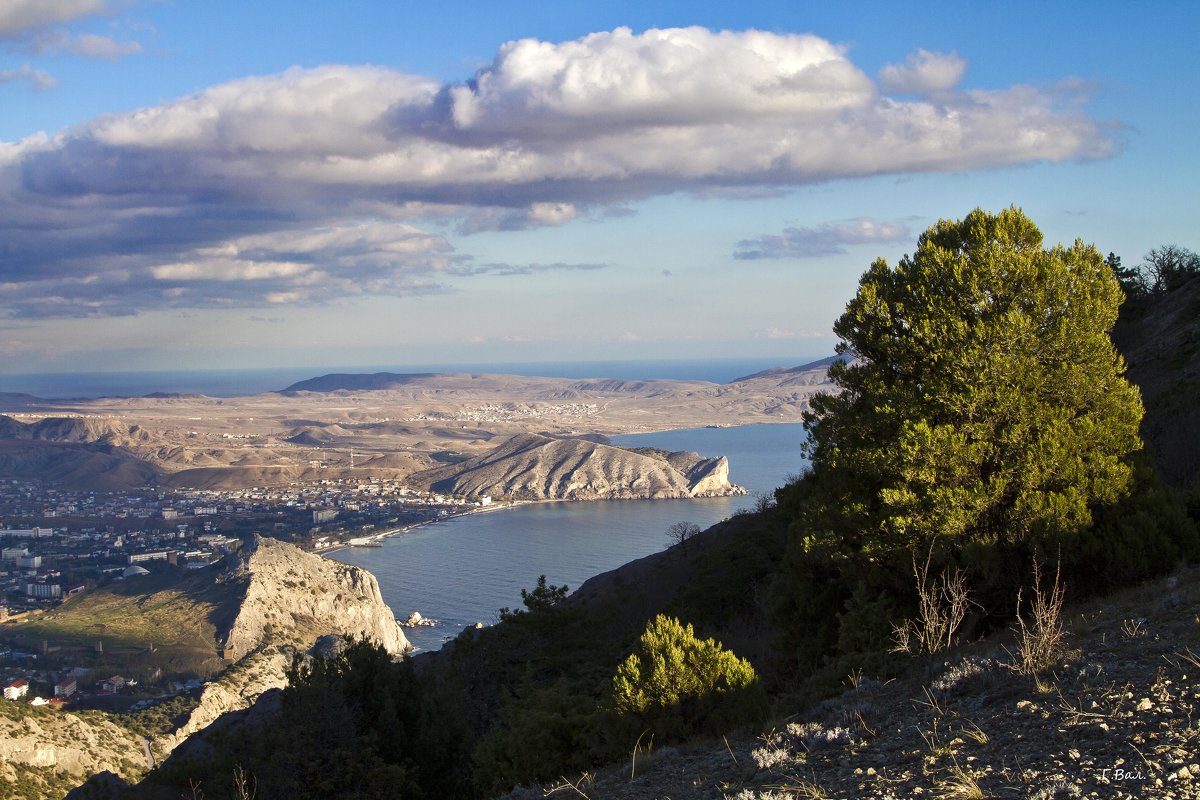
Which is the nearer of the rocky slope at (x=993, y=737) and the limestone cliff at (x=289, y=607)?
the rocky slope at (x=993, y=737)

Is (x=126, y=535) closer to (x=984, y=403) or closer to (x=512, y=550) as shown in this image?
(x=512, y=550)

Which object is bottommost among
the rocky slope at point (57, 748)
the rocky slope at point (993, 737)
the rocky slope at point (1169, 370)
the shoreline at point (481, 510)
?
the shoreline at point (481, 510)

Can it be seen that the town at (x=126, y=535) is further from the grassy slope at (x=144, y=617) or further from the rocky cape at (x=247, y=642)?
the rocky cape at (x=247, y=642)

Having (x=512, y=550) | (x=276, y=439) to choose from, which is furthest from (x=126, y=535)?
(x=276, y=439)

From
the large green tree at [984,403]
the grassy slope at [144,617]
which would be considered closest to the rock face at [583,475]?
the grassy slope at [144,617]

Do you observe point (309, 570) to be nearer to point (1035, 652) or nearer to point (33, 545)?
point (33, 545)
